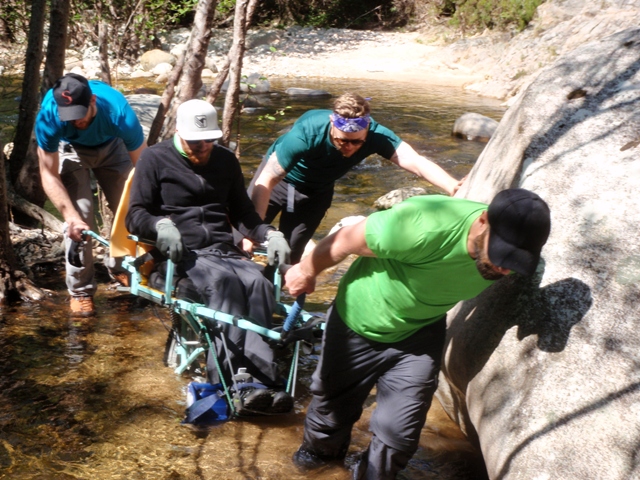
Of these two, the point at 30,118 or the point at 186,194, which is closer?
the point at 186,194

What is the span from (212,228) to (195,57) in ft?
8.46

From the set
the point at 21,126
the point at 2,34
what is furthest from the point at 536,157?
the point at 2,34

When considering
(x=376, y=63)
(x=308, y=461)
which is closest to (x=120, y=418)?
(x=308, y=461)

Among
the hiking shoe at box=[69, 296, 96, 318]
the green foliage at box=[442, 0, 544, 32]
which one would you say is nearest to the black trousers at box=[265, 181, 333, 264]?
the hiking shoe at box=[69, 296, 96, 318]

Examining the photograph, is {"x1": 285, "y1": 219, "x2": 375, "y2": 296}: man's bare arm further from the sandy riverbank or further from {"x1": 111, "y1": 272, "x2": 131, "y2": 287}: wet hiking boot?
the sandy riverbank

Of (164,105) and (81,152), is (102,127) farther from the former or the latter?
(164,105)

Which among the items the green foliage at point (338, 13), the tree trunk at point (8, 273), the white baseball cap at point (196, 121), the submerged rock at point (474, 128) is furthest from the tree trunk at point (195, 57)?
the green foliage at point (338, 13)

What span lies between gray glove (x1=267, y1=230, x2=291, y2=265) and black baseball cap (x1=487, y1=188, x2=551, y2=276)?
165 cm

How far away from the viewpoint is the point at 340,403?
366cm

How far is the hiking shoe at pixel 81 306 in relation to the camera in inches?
229

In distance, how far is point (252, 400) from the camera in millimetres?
4086

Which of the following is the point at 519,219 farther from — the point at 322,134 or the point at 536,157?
the point at 322,134

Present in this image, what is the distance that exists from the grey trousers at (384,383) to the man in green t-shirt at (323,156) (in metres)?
1.30

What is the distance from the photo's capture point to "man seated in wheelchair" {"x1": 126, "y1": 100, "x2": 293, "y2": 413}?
14.0 feet
